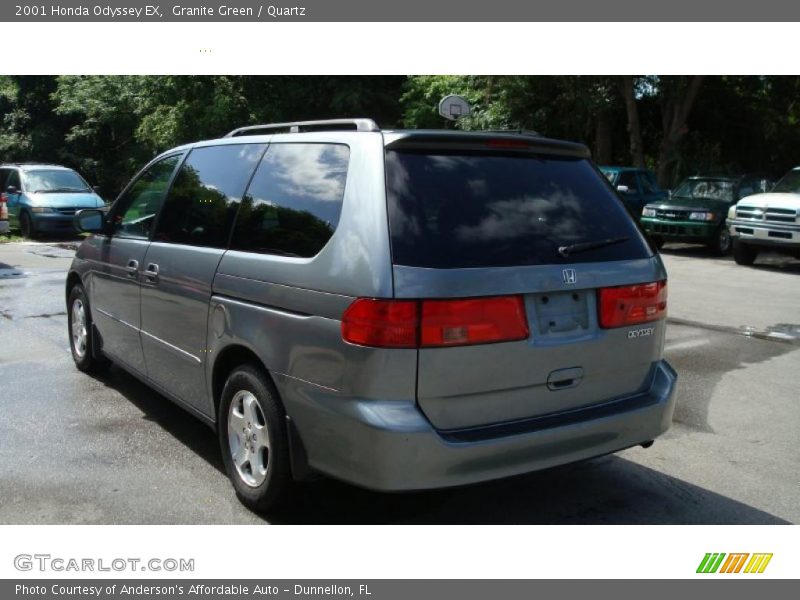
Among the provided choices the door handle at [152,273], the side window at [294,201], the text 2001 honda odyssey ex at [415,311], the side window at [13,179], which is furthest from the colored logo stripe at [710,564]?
the side window at [13,179]

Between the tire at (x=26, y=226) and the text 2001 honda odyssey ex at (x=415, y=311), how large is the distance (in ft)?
52.0

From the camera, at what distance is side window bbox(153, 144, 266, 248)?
4.27 metres

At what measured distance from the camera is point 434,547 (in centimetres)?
365

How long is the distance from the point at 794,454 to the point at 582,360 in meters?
2.16

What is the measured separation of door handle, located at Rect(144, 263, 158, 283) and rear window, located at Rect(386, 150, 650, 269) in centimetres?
200

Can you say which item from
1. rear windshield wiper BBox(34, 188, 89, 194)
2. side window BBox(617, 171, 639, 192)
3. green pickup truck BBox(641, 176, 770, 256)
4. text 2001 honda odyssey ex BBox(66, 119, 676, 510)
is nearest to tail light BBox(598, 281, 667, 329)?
text 2001 honda odyssey ex BBox(66, 119, 676, 510)

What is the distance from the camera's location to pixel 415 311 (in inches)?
124

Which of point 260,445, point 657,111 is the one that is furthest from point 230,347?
point 657,111

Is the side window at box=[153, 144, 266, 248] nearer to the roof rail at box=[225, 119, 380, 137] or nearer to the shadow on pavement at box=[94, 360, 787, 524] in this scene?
the roof rail at box=[225, 119, 380, 137]

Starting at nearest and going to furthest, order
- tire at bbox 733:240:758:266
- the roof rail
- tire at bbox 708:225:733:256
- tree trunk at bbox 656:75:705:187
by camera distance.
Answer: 1. the roof rail
2. tire at bbox 733:240:758:266
3. tire at bbox 708:225:733:256
4. tree trunk at bbox 656:75:705:187

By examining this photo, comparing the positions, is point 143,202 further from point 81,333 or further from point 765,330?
point 765,330

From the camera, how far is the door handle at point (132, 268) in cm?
507

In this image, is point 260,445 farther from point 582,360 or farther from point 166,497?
point 582,360

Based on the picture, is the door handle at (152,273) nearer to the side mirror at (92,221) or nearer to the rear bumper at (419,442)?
the side mirror at (92,221)
